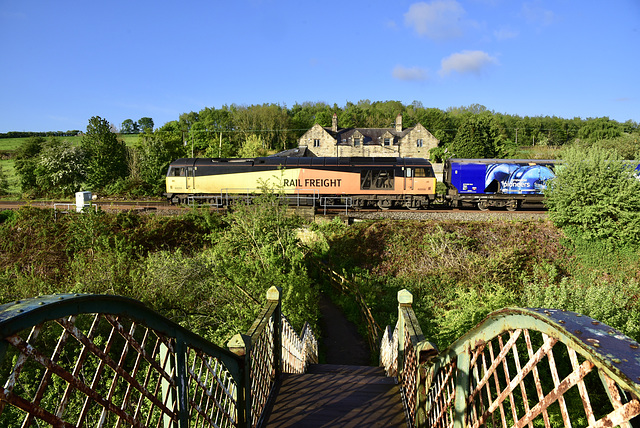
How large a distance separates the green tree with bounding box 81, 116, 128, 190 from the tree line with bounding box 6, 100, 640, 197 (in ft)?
0.24

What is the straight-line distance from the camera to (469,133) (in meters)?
44.2

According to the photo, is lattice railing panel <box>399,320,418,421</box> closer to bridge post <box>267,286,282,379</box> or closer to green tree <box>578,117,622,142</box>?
bridge post <box>267,286,282,379</box>

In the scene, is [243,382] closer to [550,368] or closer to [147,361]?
[147,361]

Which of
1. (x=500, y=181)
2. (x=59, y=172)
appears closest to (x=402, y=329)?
(x=500, y=181)

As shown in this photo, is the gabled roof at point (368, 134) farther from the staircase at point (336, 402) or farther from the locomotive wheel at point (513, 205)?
the staircase at point (336, 402)

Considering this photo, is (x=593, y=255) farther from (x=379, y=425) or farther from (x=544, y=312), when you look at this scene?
(x=544, y=312)

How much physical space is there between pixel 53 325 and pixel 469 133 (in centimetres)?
4407

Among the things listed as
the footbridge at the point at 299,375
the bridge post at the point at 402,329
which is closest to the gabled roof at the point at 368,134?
the footbridge at the point at 299,375

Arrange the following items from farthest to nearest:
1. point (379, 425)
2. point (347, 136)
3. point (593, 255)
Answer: point (347, 136), point (593, 255), point (379, 425)

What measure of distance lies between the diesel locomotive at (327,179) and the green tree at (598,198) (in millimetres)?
6576

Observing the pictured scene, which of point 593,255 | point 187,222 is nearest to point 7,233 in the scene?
point 187,222

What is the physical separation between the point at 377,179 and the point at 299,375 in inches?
670

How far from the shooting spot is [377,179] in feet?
69.8

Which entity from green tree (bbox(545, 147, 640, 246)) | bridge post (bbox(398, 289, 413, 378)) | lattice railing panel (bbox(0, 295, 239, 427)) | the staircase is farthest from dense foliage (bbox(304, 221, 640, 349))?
lattice railing panel (bbox(0, 295, 239, 427))
